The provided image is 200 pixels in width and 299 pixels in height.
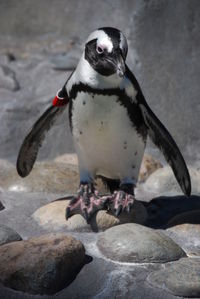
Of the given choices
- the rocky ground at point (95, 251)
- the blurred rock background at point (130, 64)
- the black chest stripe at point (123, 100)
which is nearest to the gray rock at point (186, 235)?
the rocky ground at point (95, 251)

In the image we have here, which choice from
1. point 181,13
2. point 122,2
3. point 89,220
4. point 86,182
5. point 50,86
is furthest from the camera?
point 50,86

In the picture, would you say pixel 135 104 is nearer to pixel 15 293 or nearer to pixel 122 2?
pixel 15 293

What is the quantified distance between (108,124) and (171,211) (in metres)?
0.70

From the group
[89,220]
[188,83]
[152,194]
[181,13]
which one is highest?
[181,13]

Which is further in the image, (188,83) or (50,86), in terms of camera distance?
(50,86)

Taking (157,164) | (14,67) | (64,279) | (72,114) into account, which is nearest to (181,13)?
(157,164)

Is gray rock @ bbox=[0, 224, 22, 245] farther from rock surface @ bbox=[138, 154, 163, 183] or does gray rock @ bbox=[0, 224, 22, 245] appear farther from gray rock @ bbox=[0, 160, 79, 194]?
rock surface @ bbox=[138, 154, 163, 183]

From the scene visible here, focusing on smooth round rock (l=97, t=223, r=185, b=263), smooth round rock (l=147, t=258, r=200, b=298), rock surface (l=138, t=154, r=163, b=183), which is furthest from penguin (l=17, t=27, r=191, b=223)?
smooth round rock (l=147, t=258, r=200, b=298)

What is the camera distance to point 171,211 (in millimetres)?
3086

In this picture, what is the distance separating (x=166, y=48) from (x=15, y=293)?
2.10 metres

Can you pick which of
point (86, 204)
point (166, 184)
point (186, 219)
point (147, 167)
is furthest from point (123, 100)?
point (147, 167)

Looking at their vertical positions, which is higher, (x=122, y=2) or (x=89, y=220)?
(x=122, y=2)

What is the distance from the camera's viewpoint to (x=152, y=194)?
3.32 metres

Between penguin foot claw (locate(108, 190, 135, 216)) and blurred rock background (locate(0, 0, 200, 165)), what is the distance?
3.33ft
